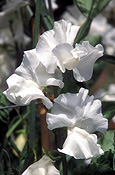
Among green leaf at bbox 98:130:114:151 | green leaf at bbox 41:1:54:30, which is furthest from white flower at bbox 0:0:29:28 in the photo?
green leaf at bbox 98:130:114:151

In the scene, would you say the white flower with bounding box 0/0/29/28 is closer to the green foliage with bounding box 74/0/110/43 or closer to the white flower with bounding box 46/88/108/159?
the green foliage with bounding box 74/0/110/43

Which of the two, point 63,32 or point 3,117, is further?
point 3,117

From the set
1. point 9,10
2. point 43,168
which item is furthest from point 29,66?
point 9,10

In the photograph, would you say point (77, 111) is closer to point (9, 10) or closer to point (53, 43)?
point (53, 43)

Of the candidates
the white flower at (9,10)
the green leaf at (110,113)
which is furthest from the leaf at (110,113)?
the white flower at (9,10)

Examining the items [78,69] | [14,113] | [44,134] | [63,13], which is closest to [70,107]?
[78,69]

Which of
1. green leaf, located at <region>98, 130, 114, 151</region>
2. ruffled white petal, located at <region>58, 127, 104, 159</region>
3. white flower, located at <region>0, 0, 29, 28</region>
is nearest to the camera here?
ruffled white petal, located at <region>58, 127, 104, 159</region>
